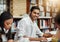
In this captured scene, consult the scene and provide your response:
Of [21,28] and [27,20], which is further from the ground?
[27,20]

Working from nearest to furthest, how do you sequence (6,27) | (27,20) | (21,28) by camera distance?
(6,27) → (21,28) → (27,20)

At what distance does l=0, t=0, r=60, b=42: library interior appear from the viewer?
2.06 metres

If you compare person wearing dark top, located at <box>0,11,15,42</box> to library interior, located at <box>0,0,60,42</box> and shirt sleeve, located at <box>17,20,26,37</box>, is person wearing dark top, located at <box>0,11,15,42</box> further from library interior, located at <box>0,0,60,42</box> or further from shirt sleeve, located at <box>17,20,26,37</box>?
shirt sleeve, located at <box>17,20,26,37</box>

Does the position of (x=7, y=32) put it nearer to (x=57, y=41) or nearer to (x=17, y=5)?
(x=57, y=41)

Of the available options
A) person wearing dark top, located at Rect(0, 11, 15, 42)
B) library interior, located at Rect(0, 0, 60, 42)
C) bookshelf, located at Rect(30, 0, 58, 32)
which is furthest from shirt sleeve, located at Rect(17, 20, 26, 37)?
bookshelf, located at Rect(30, 0, 58, 32)

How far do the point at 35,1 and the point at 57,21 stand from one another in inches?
156

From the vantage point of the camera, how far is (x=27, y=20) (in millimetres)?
2787

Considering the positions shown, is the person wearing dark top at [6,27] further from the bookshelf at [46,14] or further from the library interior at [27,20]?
the bookshelf at [46,14]

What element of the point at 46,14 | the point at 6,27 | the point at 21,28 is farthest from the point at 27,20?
the point at 46,14

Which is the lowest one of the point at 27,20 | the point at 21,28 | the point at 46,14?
the point at 46,14

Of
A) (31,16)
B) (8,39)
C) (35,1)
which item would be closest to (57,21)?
(8,39)

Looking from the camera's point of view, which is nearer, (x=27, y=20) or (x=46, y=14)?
(x=27, y=20)

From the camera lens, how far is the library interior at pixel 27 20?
206 centimetres

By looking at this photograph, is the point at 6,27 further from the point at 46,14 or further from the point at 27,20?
the point at 46,14
